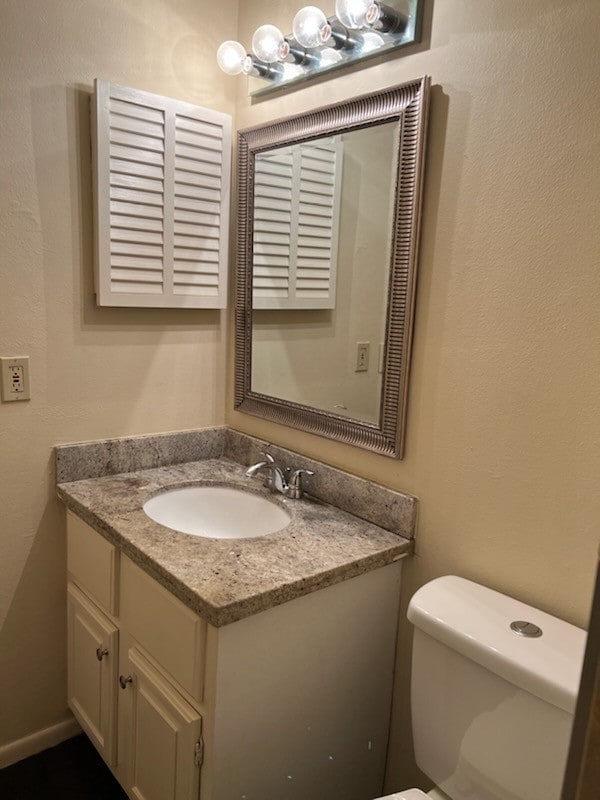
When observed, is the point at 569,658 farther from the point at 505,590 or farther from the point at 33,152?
the point at 33,152

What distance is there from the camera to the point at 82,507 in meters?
1.51

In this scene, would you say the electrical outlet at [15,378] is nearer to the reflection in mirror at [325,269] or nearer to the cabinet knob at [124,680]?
the reflection in mirror at [325,269]

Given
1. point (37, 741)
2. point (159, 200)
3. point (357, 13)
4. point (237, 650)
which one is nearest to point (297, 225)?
point (159, 200)

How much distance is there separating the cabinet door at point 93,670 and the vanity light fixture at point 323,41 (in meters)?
1.49

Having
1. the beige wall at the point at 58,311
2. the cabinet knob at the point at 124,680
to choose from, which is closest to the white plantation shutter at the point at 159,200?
the beige wall at the point at 58,311

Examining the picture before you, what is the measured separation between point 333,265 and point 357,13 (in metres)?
0.56

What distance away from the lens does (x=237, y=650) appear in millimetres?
1146

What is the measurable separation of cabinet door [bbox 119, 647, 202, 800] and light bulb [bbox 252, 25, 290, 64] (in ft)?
4.95

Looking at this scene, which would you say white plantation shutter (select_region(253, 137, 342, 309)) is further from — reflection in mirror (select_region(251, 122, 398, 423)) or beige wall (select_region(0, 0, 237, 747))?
beige wall (select_region(0, 0, 237, 747))

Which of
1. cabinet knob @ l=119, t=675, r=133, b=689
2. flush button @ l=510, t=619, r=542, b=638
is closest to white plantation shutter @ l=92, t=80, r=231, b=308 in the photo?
cabinet knob @ l=119, t=675, r=133, b=689

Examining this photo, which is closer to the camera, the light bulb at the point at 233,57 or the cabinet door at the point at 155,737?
the cabinet door at the point at 155,737

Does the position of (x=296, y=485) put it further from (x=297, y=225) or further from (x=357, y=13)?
(x=357, y=13)

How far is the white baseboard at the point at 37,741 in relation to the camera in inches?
67.3

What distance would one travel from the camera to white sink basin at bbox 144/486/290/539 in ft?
5.27
